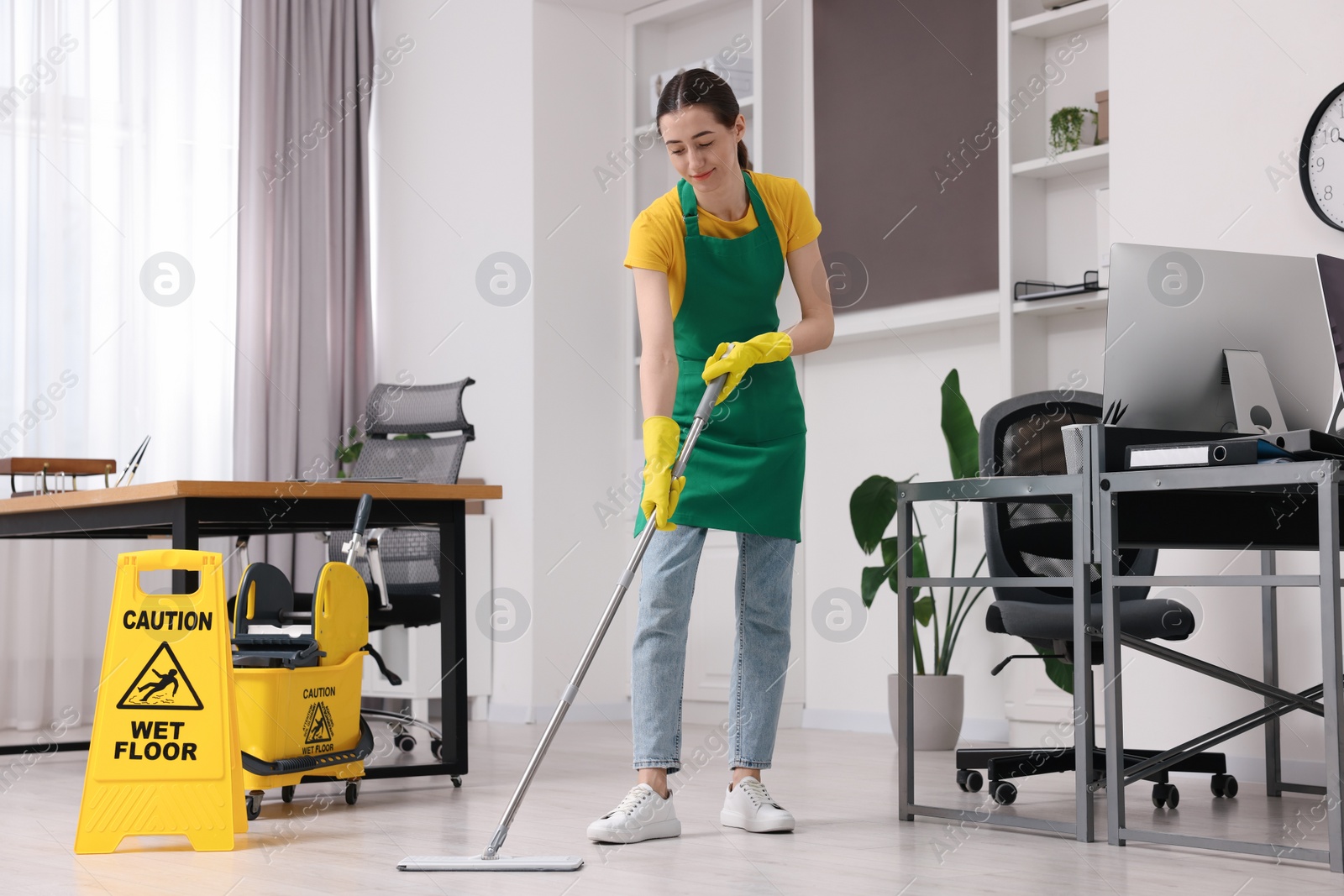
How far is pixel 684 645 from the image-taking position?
2.38 m

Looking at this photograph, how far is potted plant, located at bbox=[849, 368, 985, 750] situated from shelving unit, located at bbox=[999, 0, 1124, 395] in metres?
0.19

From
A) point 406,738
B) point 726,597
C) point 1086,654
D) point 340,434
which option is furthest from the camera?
point 340,434

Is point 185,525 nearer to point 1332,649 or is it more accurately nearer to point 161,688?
point 161,688

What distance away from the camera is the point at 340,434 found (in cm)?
548

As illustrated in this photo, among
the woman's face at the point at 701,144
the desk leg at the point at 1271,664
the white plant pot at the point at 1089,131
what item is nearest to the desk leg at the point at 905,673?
the woman's face at the point at 701,144

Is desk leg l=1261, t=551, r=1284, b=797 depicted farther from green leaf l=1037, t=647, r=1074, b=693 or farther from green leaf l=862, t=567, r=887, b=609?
green leaf l=862, t=567, r=887, b=609

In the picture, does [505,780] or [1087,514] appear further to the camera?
[505,780]

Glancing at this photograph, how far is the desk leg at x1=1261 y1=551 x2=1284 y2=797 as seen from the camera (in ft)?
Answer: 9.52

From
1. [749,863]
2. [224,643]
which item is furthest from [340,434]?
[749,863]

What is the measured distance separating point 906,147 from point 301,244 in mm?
2399

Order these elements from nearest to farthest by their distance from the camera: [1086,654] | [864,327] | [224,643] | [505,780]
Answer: [1086,654], [224,643], [505,780], [864,327]

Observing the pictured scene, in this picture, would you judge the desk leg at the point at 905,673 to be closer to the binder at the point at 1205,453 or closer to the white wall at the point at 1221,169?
the binder at the point at 1205,453

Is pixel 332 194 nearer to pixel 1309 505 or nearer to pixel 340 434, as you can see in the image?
pixel 340 434

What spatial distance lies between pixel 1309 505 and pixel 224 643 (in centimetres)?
192
